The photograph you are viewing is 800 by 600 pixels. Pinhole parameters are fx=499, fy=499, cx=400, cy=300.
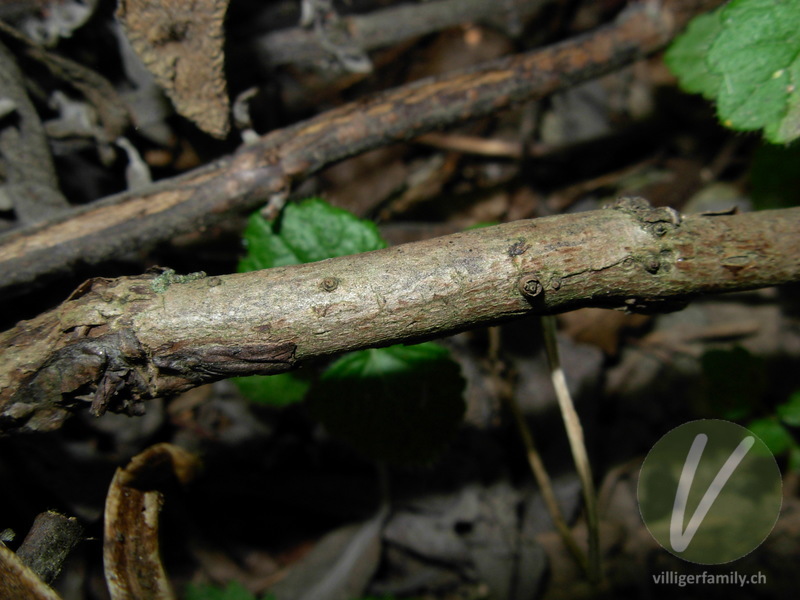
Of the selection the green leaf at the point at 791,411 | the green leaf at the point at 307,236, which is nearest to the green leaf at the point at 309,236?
the green leaf at the point at 307,236

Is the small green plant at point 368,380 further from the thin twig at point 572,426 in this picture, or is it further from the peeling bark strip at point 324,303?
the peeling bark strip at point 324,303

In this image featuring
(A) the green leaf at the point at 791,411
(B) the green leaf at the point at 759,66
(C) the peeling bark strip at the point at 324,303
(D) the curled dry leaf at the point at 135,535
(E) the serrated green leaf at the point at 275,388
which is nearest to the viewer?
(C) the peeling bark strip at the point at 324,303

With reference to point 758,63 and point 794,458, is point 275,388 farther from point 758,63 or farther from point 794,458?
point 794,458

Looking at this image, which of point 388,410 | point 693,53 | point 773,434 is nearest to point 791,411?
point 773,434

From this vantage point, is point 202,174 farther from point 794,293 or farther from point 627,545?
point 794,293

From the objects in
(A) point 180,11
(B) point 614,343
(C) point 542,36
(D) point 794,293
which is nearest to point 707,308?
(D) point 794,293

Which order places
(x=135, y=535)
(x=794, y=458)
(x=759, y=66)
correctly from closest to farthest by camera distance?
1. (x=135, y=535)
2. (x=759, y=66)
3. (x=794, y=458)
